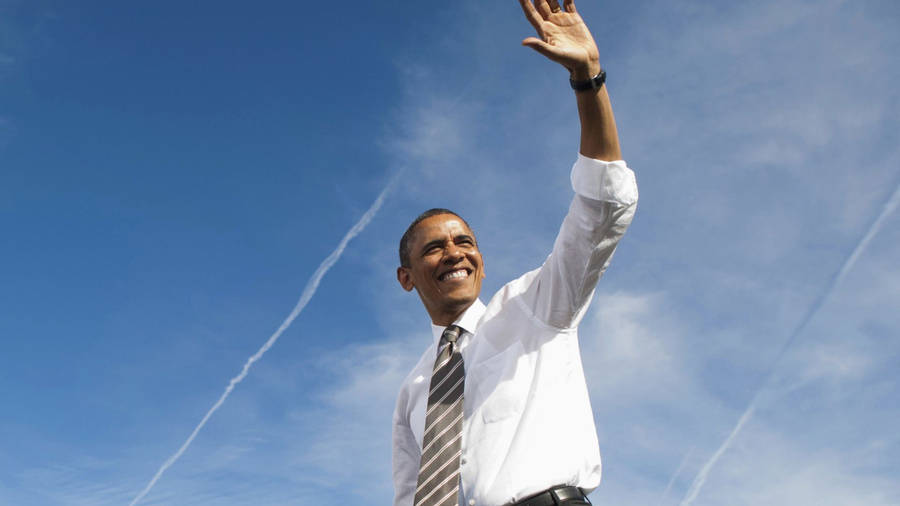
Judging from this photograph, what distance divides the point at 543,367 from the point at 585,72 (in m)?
2.08

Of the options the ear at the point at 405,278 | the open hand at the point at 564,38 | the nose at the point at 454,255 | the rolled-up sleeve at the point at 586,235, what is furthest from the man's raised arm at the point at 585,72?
the ear at the point at 405,278

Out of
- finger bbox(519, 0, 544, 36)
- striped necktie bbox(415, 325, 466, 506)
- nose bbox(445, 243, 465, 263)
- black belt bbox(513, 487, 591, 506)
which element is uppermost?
finger bbox(519, 0, 544, 36)

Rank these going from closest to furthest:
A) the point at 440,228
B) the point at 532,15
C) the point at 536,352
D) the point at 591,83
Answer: the point at 591,83 < the point at 532,15 < the point at 536,352 < the point at 440,228

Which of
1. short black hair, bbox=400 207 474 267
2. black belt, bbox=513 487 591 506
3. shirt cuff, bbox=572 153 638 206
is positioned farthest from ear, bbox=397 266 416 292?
black belt, bbox=513 487 591 506

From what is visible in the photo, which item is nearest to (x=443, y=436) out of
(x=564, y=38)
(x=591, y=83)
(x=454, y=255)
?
(x=454, y=255)

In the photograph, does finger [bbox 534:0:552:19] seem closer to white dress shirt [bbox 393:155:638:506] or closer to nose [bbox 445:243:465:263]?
white dress shirt [bbox 393:155:638:506]

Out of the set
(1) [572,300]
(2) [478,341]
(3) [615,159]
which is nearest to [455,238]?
(2) [478,341]

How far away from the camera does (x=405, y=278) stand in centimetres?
672

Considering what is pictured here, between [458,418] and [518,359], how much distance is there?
61 cm

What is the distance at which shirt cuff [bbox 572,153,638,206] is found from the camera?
4.70m

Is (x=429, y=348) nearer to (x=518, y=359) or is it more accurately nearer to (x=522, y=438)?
(x=518, y=359)

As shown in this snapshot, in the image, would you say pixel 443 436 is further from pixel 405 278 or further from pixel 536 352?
pixel 405 278

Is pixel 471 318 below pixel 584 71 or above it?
below

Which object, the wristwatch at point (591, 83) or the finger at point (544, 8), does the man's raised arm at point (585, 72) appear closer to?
Result: the wristwatch at point (591, 83)
